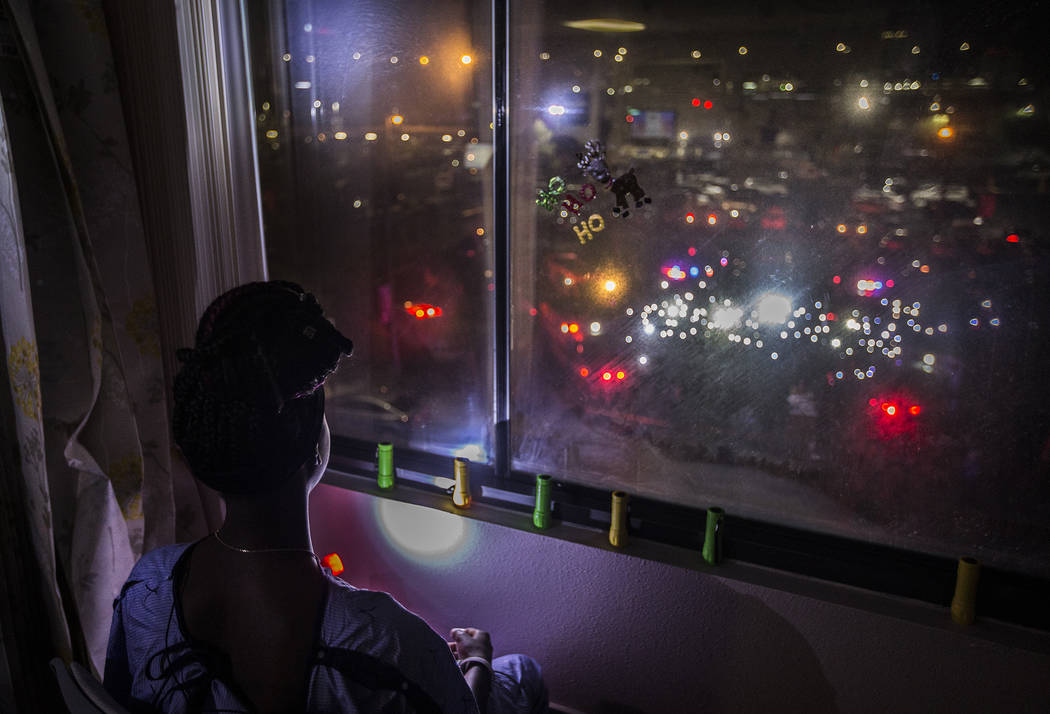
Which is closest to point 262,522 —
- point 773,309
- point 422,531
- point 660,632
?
point 422,531

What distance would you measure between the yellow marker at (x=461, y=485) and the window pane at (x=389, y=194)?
13 cm

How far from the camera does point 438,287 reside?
1.93 meters

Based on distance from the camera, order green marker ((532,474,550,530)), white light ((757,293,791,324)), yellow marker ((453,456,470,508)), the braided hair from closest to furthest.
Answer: the braided hair → white light ((757,293,791,324)) → green marker ((532,474,550,530)) → yellow marker ((453,456,470,508))

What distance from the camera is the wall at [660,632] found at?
1343 millimetres

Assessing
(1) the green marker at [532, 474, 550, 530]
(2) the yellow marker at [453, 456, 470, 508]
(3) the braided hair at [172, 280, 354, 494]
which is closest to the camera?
(3) the braided hair at [172, 280, 354, 494]

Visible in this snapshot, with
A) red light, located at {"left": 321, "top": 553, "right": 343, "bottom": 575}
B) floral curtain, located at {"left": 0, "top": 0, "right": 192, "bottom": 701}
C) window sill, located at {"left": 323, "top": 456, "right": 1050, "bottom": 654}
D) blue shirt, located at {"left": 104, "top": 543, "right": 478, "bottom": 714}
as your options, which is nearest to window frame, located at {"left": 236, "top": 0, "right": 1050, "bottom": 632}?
window sill, located at {"left": 323, "top": 456, "right": 1050, "bottom": 654}

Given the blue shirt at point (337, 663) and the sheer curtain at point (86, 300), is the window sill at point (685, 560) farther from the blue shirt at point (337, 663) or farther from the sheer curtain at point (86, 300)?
the blue shirt at point (337, 663)

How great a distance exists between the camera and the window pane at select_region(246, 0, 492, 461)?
1771 mm

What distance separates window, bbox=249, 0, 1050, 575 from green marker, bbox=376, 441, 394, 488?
0.16m

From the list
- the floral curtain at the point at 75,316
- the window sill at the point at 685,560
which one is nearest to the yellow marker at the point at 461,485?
the window sill at the point at 685,560

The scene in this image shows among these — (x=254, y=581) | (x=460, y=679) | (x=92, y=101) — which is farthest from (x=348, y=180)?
(x=460, y=679)

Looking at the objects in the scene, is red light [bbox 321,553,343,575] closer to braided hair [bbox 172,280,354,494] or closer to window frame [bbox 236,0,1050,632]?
window frame [bbox 236,0,1050,632]

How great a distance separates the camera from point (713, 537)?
1.51 meters

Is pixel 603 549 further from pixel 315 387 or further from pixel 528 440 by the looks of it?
pixel 315 387
